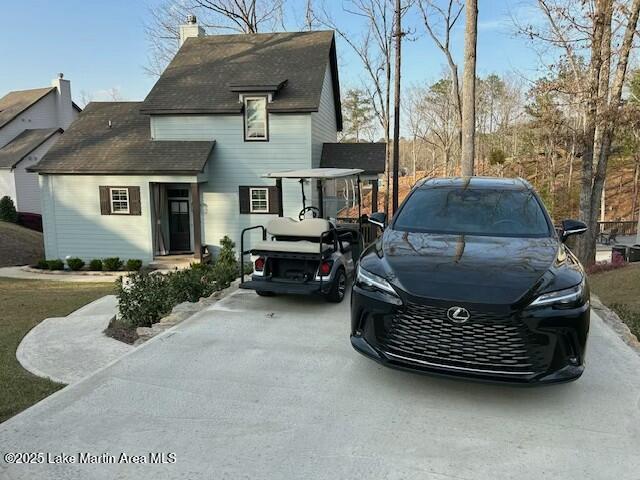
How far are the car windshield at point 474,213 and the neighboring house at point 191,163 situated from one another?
1113cm

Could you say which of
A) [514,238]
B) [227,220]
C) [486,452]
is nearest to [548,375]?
[486,452]

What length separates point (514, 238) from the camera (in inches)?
173

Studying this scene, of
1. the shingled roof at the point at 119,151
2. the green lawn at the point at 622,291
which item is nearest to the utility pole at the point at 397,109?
the shingled roof at the point at 119,151

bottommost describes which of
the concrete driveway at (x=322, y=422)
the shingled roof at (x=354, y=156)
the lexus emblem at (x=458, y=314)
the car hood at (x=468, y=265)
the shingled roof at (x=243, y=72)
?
the concrete driveway at (x=322, y=422)

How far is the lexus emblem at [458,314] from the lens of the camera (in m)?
3.33

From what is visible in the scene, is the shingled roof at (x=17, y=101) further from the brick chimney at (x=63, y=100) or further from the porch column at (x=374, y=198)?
the porch column at (x=374, y=198)

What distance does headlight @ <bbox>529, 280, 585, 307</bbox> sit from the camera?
3348 mm

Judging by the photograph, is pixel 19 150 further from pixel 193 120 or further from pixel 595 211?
pixel 595 211

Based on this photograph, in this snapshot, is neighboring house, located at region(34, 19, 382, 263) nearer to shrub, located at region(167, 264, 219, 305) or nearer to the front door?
the front door

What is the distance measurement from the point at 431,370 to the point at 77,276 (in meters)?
15.0

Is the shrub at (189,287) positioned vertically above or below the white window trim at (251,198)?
below

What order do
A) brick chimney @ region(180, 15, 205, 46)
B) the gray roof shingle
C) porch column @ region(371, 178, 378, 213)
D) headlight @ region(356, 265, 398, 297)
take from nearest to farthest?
headlight @ region(356, 265, 398, 297) < porch column @ region(371, 178, 378, 213) < brick chimney @ region(180, 15, 205, 46) < the gray roof shingle

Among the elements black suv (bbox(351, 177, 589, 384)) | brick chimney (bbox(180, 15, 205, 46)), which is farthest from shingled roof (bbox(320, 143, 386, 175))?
black suv (bbox(351, 177, 589, 384))

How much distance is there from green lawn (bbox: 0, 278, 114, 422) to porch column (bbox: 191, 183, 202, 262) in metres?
3.44
